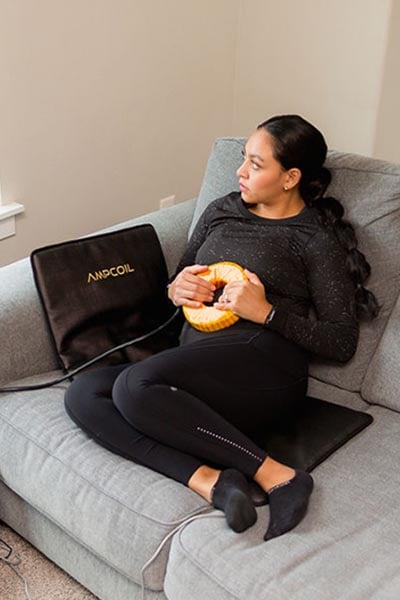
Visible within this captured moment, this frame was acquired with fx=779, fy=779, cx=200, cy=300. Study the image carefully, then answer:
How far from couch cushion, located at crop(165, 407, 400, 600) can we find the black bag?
63 cm

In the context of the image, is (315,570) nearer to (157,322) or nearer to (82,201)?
(157,322)

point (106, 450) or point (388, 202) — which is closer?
point (106, 450)

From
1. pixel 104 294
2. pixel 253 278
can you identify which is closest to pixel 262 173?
pixel 253 278

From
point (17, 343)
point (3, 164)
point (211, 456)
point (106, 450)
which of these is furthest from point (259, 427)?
point (3, 164)

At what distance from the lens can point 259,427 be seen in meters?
1.78

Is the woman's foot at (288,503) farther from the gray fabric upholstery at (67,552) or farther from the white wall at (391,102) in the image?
the white wall at (391,102)

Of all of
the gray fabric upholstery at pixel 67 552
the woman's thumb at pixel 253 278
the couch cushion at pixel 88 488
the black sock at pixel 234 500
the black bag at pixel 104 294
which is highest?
the woman's thumb at pixel 253 278

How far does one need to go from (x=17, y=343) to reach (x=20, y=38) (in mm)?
1079

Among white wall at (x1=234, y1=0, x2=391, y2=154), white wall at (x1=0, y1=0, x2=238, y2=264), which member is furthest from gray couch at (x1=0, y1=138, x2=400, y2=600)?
white wall at (x1=234, y1=0, x2=391, y2=154)

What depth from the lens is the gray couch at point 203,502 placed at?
4.64ft

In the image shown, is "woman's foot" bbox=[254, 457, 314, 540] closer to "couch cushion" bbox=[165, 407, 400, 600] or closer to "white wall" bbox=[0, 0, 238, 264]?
"couch cushion" bbox=[165, 407, 400, 600]

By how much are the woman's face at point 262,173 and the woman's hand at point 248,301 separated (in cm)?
25

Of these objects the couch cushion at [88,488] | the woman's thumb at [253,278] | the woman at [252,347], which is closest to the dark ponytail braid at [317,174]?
the woman at [252,347]

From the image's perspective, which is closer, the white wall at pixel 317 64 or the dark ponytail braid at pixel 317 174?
the dark ponytail braid at pixel 317 174
